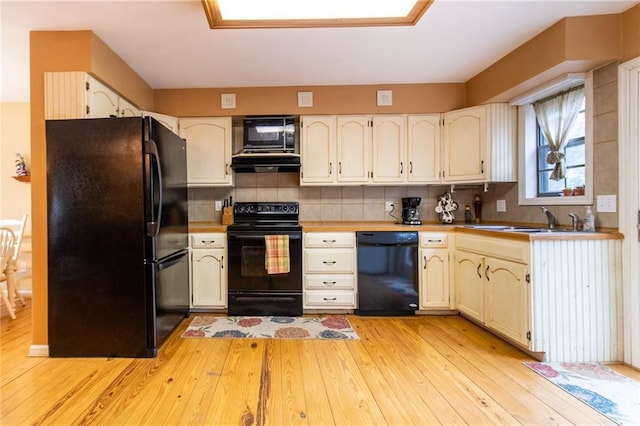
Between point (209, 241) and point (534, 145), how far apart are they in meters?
3.34

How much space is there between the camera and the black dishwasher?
2906 mm

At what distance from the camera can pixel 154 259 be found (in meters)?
2.13

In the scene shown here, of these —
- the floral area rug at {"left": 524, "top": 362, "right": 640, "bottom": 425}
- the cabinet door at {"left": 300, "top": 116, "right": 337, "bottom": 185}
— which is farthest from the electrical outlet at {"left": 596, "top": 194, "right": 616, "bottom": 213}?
the cabinet door at {"left": 300, "top": 116, "right": 337, "bottom": 185}

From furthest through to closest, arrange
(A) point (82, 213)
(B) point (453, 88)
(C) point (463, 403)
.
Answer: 1. (B) point (453, 88)
2. (A) point (82, 213)
3. (C) point (463, 403)

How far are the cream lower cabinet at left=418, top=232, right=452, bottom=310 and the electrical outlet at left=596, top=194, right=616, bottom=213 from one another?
114cm

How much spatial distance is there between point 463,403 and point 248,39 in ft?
9.42

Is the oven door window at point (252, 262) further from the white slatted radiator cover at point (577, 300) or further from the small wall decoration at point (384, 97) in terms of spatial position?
the white slatted radiator cover at point (577, 300)

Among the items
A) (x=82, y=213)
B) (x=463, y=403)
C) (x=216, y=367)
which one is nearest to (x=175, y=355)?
(x=216, y=367)

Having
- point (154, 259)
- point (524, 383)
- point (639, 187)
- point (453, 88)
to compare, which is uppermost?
point (453, 88)

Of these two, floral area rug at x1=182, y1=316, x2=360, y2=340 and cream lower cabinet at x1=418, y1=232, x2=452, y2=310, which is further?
cream lower cabinet at x1=418, y1=232, x2=452, y2=310

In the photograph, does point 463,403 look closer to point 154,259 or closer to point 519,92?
point 154,259

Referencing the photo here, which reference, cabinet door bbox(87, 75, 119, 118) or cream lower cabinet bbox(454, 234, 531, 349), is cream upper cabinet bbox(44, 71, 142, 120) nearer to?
cabinet door bbox(87, 75, 119, 118)

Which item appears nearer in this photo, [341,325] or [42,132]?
[42,132]

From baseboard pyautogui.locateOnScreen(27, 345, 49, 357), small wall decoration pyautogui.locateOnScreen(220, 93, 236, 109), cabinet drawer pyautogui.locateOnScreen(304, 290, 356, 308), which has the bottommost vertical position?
baseboard pyautogui.locateOnScreen(27, 345, 49, 357)
